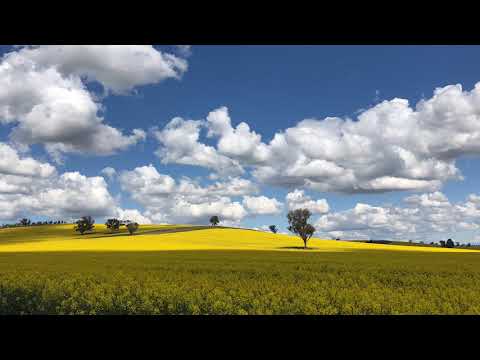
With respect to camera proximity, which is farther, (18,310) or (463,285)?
(463,285)

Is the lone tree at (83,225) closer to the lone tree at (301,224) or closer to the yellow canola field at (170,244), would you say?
the yellow canola field at (170,244)

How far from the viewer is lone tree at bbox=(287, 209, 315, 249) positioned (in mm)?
62188

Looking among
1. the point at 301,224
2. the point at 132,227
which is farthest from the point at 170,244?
the point at 132,227

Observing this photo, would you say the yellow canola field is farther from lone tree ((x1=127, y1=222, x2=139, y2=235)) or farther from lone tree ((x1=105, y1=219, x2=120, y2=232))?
lone tree ((x1=127, y1=222, x2=139, y2=235))

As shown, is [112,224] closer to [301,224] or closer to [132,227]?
[132,227]

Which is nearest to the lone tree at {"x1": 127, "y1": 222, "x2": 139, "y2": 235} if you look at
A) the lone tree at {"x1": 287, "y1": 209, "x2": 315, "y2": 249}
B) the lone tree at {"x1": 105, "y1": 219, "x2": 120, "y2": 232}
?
the lone tree at {"x1": 105, "y1": 219, "x2": 120, "y2": 232}

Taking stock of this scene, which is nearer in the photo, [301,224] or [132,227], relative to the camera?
[301,224]

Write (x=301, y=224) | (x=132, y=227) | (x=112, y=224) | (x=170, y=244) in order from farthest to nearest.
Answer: (x=112, y=224), (x=132, y=227), (x=301, y=224), (x=170, y=244)

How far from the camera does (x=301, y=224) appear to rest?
63.5 m
